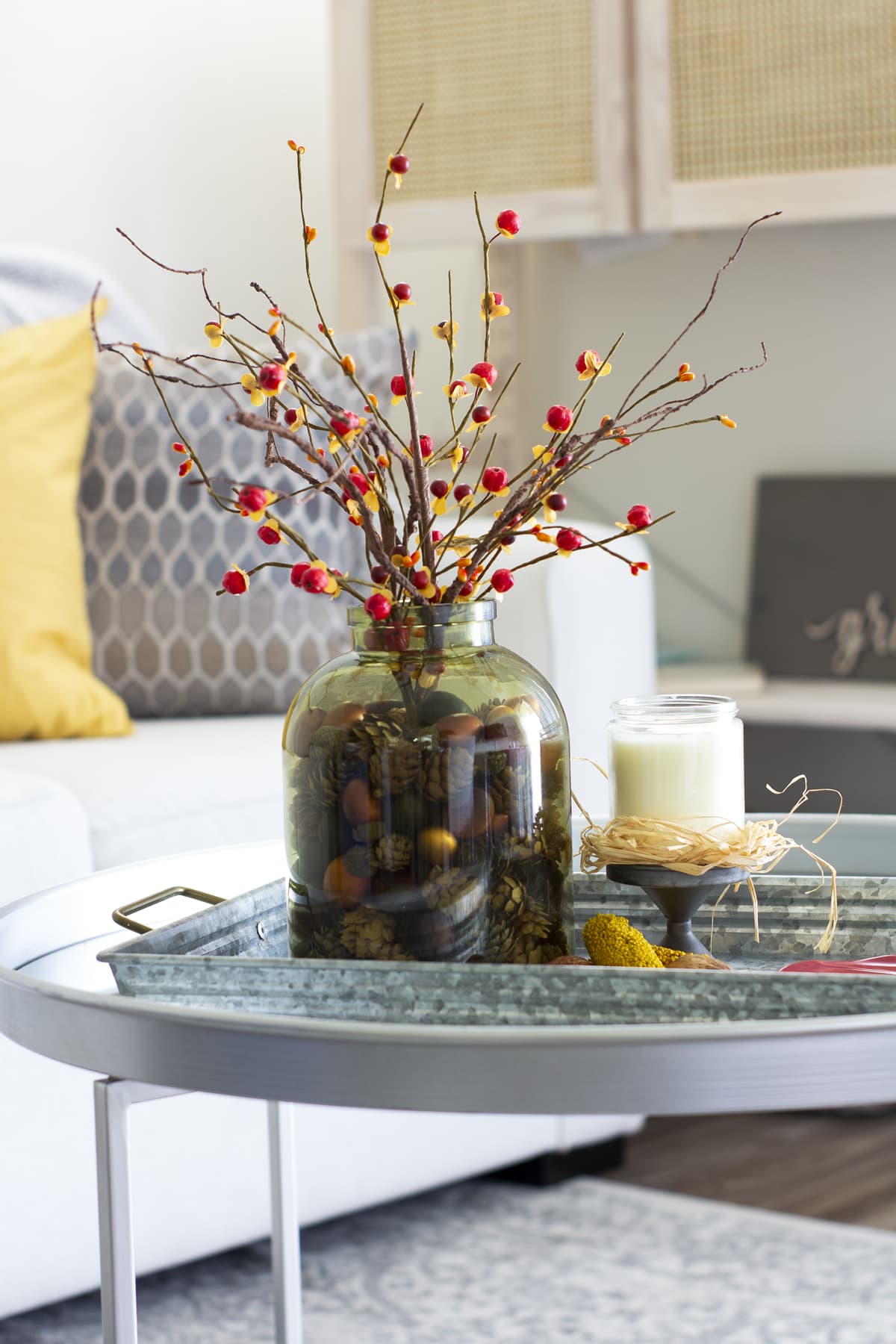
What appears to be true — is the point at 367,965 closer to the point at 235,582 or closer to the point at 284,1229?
the point at 235,582

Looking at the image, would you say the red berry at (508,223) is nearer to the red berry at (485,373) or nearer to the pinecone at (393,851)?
the red berry at (485,373)

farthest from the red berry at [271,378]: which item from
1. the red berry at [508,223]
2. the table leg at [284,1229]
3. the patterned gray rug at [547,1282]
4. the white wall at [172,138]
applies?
the white wall at [172,138]

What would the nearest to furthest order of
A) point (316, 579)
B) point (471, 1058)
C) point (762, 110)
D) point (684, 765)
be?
point (471, 1058) < point (316, 579) < point (684, 765) < point (762, 110)

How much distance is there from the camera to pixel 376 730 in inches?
33.3

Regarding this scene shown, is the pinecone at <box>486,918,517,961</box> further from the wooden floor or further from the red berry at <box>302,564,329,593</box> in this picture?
the wooden floor

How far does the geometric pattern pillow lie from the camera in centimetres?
188

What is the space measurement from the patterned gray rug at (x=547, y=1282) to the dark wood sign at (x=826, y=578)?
3.43 feet

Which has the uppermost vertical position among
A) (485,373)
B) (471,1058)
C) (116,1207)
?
(485,373)

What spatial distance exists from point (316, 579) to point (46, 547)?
1.06 meters

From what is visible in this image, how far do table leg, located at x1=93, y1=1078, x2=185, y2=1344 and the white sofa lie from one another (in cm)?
54

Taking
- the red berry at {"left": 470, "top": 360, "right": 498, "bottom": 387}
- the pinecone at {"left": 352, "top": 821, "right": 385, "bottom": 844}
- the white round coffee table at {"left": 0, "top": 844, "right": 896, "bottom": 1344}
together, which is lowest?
the white round coffee table at {"left": 0, "top": 844, "right": 896, "bottom": 1344}

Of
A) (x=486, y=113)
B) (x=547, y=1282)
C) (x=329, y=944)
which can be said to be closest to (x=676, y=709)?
(x=329, y=944)

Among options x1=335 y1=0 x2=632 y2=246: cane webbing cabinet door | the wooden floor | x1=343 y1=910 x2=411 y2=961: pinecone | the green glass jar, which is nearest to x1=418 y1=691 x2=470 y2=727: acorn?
the green glass jar

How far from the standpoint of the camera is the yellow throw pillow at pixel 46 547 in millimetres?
1746
